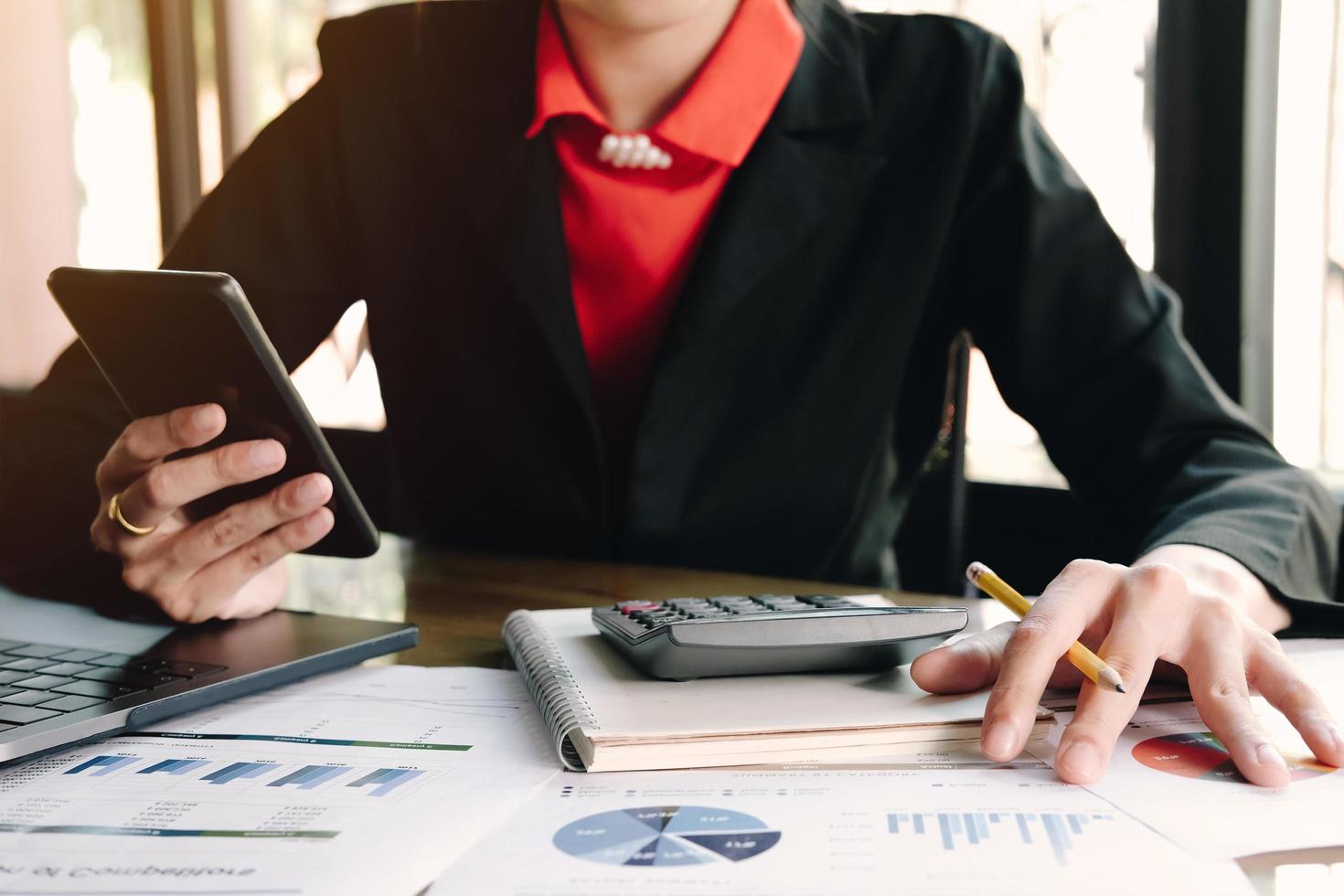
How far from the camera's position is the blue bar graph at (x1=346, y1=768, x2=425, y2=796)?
492 millimetres

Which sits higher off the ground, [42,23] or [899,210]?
[42,23]

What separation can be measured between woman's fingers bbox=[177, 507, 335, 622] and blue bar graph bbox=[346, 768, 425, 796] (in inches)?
10.8

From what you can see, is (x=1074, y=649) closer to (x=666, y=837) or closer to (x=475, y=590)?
(x=666, y=837)

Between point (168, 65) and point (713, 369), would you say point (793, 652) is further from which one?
point (168, 65)

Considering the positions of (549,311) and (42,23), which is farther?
(42,23)

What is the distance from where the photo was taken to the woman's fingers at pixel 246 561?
75 cm

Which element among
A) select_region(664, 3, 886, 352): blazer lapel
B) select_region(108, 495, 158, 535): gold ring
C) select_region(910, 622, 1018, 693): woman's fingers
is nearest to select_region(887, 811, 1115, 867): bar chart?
select_region(910, 622, 1018, 693): woman's fingers

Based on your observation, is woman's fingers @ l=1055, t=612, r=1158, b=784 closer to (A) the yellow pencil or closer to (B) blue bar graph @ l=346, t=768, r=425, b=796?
(A) the yellow pencil

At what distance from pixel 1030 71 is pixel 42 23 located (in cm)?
247

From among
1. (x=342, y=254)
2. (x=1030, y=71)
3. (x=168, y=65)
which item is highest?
(x=168, y=65)

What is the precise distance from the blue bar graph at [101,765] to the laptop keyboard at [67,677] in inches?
1.4

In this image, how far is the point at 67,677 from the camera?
625 mm

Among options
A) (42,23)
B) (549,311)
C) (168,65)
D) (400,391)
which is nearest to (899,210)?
(549,311)

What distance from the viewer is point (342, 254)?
4.22 feet
